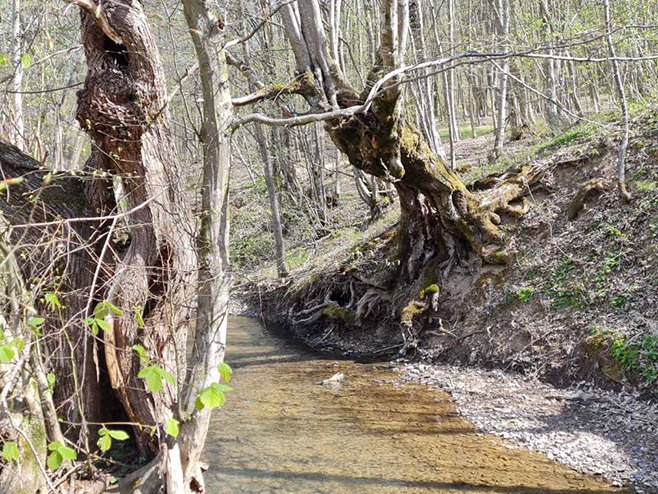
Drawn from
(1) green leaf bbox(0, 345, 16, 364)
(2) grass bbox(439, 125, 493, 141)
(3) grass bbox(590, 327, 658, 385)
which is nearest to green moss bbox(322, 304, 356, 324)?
(3) grass bbox(590, 327, 658, 385)

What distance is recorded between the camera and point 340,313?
11281 mm

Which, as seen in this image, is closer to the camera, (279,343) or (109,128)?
(109,128)

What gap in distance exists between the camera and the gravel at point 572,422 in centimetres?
540

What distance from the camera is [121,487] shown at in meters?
4.78

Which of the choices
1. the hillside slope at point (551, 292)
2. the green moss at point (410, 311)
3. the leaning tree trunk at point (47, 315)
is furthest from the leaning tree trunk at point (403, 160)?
the leaning tree trunk at point (47, 315)

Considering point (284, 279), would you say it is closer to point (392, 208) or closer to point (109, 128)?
point (392, 208)

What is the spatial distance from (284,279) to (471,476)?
8488 mm

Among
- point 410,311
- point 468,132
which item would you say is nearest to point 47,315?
point 410,311

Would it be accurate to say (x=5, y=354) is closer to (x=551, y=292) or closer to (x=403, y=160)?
(x=403, y=160)

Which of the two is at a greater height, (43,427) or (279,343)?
(43,427)

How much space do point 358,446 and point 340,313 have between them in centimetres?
494

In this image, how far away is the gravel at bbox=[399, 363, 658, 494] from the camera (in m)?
5.40

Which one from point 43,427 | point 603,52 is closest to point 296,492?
point 43,427

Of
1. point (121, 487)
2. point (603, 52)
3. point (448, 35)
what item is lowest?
point (121, 487)
